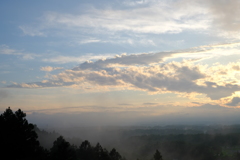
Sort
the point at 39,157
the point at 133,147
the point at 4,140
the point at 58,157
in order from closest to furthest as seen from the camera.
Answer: the point at 4,140, the point at 39,157, the point at 58,157, the point at 133,147

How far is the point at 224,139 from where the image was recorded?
179875 mm

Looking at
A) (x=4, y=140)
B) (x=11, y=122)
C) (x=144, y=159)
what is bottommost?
(x=144, y=159)

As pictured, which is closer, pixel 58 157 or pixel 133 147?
pixel 58 157

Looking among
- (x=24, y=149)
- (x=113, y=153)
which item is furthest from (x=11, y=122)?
(x=113, y=153)

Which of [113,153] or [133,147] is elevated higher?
[113,153]

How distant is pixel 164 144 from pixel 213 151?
41.3 meters

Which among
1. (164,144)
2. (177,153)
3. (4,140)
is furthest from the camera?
(164,144)

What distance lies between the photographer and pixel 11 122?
3388 cm

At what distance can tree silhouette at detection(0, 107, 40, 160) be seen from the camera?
31517 millimetres

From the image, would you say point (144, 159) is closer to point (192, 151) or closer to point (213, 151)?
point (192, 151)

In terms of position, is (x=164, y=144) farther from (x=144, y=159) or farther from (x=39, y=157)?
(x=39, y=157)

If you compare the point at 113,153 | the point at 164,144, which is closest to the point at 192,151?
the point at 164,144

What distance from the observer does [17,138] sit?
32.7 metres

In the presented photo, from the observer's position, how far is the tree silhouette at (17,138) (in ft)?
103
